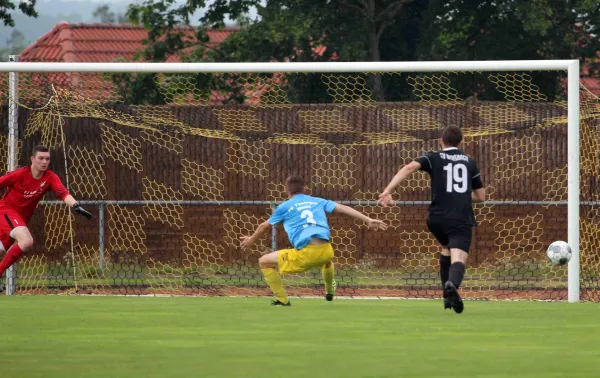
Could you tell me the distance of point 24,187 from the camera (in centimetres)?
1361

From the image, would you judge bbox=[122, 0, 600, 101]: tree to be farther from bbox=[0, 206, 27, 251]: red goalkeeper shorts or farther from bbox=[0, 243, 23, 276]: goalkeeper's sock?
bbox=[0, 243, 23, 276]: goalkeeper's sock

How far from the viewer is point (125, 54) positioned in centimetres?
3231

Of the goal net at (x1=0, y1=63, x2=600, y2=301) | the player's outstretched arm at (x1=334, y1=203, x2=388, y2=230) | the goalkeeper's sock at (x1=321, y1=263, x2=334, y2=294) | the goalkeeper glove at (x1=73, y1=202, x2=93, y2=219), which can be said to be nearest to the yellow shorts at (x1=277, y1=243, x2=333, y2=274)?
the goalkeeper's sock at (x1=321, y1=263, x2=334, y2=294)

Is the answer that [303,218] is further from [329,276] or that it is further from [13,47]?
[13,47]

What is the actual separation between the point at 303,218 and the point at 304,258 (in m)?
0.39

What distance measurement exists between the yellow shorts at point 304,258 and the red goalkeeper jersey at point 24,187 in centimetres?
276

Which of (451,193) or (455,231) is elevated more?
(451,193)

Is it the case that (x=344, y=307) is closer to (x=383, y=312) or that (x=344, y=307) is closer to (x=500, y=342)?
(x=383, y=312)

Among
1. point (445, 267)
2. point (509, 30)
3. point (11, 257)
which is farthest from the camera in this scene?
point (509, 30)

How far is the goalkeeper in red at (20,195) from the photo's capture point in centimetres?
1342

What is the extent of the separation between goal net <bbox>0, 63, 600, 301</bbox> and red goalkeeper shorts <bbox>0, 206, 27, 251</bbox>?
3.08 metres

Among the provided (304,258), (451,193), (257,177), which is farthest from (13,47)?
(451,193)

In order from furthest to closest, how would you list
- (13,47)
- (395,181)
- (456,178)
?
1. (13,47)
2. (456,178)
3. (395,181)

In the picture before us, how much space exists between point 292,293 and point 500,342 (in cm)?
693
